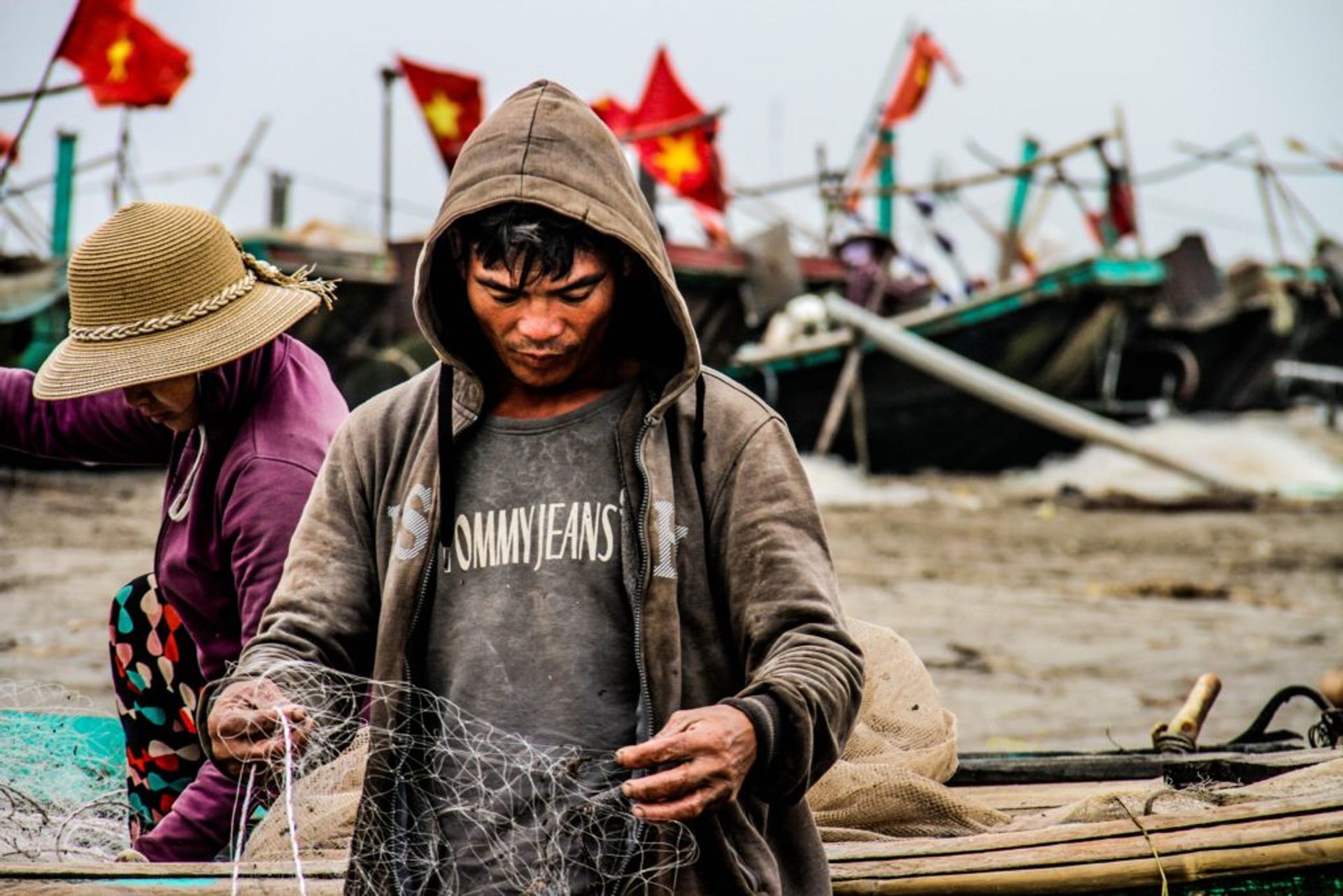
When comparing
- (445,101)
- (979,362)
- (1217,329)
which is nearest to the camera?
(445,101)

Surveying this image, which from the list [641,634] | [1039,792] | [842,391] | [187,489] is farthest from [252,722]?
[842,391]

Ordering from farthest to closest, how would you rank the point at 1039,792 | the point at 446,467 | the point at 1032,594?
the point at 1032,594, the point at 1039,792, the point at 446,467

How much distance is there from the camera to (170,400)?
89.4 inches

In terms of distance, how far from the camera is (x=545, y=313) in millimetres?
1660

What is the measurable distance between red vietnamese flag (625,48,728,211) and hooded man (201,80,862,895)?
1126 cm

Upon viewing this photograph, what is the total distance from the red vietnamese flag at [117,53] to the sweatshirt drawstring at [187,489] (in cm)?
922

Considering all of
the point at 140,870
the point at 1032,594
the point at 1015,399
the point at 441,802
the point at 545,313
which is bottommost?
the point at 1015,399

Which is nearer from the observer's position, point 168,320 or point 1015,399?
point 168,320

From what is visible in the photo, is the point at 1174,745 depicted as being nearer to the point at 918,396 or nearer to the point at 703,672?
the point at 703,672

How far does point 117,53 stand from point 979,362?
9362mm

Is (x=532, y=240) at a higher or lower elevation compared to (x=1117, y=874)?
higher

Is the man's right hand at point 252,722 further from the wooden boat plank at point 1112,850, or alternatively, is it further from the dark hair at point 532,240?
the wooden boat plank at point 1112,850

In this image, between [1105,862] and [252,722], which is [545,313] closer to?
[252,722]

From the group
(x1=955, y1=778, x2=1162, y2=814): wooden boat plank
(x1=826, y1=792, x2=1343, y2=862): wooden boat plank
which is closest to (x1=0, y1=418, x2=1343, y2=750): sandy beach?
(x1=955, y1=778, x2=1162, y2=814): wooden boat plank
